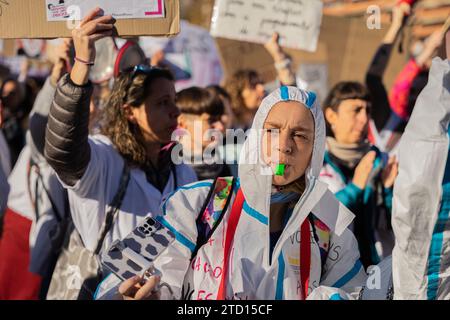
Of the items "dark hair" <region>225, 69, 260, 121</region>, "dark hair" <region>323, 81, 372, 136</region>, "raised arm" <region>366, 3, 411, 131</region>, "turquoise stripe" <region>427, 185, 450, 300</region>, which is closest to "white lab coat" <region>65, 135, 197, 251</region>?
"dark hair" <region>323, 81, 372, 136</region>

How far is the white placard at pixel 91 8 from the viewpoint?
127 inches

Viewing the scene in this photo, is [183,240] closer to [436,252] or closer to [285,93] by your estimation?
[285,93]

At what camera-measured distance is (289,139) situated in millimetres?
2865

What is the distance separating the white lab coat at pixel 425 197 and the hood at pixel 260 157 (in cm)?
63

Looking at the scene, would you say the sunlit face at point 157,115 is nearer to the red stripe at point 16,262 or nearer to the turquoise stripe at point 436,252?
the red stripe at point 16,262

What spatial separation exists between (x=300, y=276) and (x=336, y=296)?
1.11 feet

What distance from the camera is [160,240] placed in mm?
2838

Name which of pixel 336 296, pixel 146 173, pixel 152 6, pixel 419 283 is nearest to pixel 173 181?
pixel 146 173

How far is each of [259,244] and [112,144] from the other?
131 cm

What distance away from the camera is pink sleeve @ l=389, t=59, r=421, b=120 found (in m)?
5.16

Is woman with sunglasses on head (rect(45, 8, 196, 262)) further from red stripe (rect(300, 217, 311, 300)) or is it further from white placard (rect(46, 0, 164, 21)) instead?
red stripe (rect(300, 217, 311, 300))

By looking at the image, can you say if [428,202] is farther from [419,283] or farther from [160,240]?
[160,240]

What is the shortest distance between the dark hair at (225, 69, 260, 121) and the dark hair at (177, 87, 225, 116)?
1.53 metres

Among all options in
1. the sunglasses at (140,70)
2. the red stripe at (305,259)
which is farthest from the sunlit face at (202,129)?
the red stripe at (305,259)
